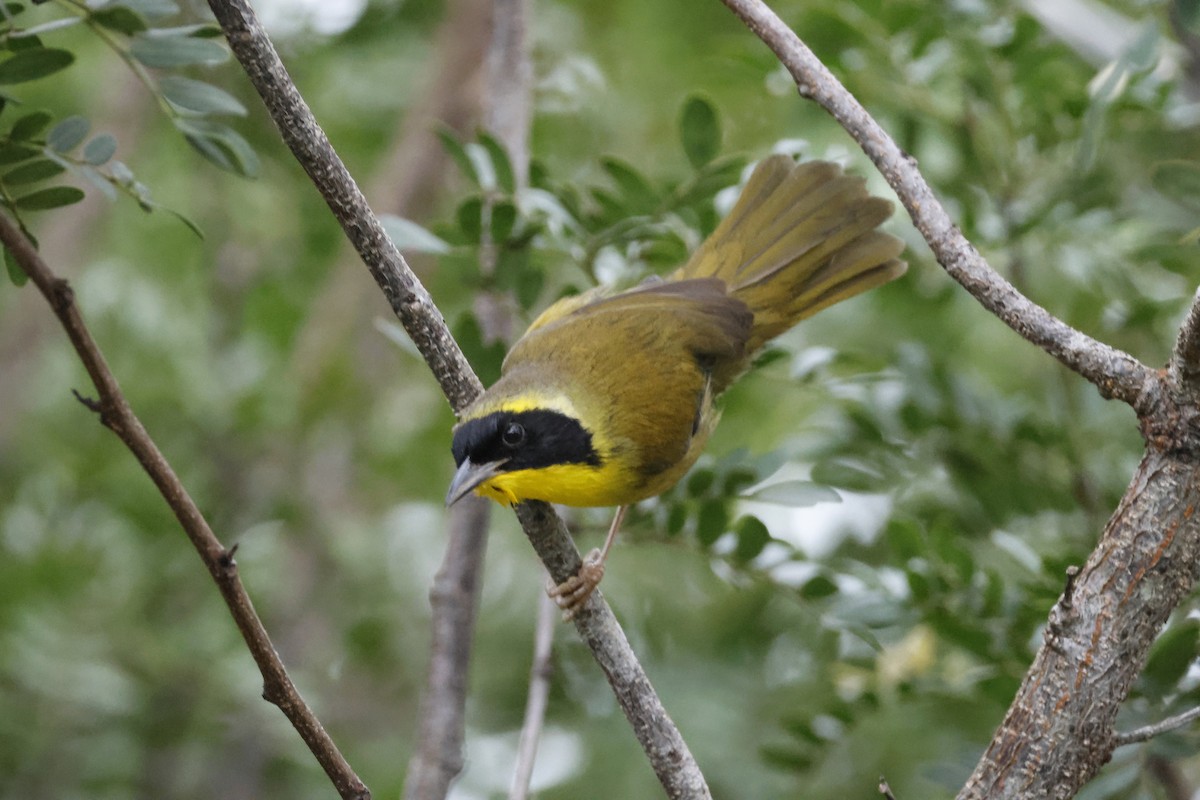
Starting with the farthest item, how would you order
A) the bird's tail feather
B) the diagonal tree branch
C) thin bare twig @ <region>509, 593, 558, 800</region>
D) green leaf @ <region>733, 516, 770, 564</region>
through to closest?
the bird's tail feather < green leaf @ <region>733, 516, 770, 564</region> < thin bare twig @ <region>509, 593, 558, 800</region> < the diagonal tree branch

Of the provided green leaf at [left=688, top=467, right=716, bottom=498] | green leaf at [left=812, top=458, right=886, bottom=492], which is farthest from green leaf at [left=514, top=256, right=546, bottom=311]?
green leaf at [left=812, top=458, right=886, bottom=492]

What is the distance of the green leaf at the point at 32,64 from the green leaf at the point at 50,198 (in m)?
0.16

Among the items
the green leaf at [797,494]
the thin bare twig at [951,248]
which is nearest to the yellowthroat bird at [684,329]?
the green leaf at [797,494]

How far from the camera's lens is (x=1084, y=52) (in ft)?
12.1

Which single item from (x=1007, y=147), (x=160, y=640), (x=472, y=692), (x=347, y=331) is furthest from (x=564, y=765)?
(x=1007, y=147)

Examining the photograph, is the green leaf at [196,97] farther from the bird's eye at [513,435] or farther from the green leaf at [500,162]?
the bird's eye at [513,435]

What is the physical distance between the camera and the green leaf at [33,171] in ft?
6.08

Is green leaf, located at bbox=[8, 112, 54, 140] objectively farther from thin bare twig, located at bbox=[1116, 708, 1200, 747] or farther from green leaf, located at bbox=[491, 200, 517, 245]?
thin bare twig, located at bbox=[1116, 708, 1200, 747]

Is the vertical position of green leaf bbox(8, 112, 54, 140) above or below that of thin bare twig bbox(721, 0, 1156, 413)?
below

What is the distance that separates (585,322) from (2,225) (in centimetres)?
161

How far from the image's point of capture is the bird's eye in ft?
8.26

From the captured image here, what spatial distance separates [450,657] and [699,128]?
1.17 m

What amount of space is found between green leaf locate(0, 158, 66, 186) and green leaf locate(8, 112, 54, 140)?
0.13ft

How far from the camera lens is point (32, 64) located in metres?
1.86
